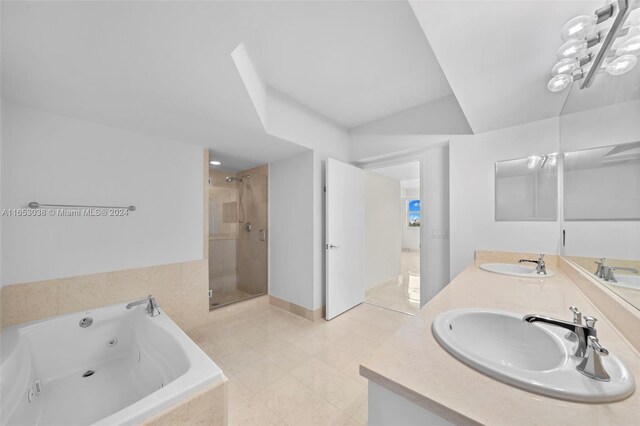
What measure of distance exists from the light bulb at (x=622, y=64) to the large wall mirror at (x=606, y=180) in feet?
0.08

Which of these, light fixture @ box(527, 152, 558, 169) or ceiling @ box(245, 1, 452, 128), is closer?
ceiling @ box(245, 1, 452, 128)

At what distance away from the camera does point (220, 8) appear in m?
0.95

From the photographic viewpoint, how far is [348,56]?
183 cm

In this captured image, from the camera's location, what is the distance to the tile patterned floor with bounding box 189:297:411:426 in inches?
55.9

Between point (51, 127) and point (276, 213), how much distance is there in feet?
7.06

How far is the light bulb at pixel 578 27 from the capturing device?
968mm

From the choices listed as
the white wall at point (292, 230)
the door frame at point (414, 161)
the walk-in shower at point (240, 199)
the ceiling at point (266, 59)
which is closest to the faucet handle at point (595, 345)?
the ceiling at point (266, 59)

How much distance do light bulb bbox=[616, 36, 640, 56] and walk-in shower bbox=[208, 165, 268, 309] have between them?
3.12 meters

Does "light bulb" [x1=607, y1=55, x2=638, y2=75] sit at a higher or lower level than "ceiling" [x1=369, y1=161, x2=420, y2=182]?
lower

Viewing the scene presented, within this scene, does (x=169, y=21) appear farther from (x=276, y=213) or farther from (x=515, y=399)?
(x=276, y=213)

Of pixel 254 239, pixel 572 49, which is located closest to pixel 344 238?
pixel 254 239

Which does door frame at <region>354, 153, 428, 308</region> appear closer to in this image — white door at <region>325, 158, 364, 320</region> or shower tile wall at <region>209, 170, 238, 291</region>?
white door at <region>325, 158, 364, 320</region>

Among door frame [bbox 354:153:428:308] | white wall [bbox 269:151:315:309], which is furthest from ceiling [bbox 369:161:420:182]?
white wall [bbox 269:151:315:309]

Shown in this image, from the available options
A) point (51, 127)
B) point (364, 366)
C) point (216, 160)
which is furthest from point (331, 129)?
point (364, 366)
